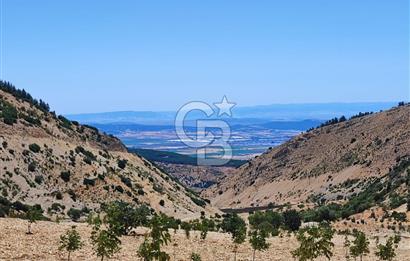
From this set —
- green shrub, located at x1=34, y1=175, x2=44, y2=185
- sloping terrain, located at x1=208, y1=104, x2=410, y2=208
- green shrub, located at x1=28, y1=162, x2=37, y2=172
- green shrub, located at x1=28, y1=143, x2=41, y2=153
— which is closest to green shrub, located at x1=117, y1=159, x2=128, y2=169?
green shrub, located at x1=28, y1=143, x2=41, y2=153

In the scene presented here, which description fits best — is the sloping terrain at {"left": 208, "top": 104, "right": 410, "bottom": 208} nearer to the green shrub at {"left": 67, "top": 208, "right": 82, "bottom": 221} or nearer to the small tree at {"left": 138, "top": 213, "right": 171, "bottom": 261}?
the green shrub at {"left": 67, "top": 208, "right": 82, "bottom": 221}

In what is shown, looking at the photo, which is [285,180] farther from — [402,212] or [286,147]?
[402,212]

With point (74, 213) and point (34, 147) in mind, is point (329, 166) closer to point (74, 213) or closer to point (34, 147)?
point (34, 147)

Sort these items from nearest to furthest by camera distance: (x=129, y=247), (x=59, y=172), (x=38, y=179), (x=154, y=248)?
(x=154, y=248)
(x=129, y=247)
(x=38, y=179)
(x=59, y=172)

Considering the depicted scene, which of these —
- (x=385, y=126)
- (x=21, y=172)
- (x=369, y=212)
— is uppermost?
(x=385, y=126)

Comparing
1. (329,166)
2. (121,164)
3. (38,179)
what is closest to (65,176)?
(38,179)

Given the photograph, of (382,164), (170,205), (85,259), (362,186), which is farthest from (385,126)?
(85,259)
